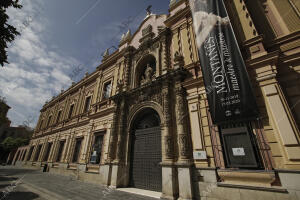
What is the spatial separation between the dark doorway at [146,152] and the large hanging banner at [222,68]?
11.9ft

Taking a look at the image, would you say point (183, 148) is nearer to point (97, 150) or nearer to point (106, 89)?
point (97, 150)

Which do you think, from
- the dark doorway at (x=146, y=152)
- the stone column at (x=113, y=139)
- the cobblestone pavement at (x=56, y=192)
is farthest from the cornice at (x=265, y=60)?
the stone column at (x=113, y=139)

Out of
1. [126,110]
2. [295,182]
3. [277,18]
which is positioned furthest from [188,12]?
[295,182]

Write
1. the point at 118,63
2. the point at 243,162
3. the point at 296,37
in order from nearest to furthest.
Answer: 1. the point at 243,162
2. the point at 296,37
3. the point at 118,63

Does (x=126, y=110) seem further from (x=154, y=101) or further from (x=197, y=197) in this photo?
(x=197, y=197)

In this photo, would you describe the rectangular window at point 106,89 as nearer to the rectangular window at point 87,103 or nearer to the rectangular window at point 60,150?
the rectangular window at point 87,103

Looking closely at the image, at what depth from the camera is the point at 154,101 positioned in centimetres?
780

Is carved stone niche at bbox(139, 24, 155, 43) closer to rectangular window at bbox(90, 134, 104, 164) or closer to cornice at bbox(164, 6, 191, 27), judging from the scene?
cornice at bbox(164, 6, 191, 27)

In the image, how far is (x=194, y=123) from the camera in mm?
5836

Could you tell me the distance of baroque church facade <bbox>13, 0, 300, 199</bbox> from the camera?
411 centimetres

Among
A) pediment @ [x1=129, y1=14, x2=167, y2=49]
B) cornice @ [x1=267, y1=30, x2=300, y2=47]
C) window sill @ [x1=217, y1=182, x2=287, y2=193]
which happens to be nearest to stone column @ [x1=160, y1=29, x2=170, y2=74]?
pediment @ [x1=129, y1=14, x2=167, y2=49]

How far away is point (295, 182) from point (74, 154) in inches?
568

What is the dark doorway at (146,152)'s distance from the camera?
6.88 metres

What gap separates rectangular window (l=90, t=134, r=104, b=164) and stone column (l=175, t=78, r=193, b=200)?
6.59 meters
